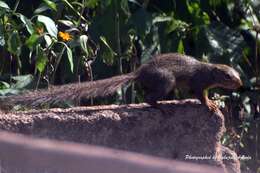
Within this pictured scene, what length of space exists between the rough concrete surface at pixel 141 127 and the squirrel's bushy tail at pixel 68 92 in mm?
281

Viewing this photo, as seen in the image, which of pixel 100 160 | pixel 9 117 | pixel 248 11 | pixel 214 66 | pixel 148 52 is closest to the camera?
pixel 100 160

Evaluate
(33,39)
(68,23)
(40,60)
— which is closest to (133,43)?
(68,23)

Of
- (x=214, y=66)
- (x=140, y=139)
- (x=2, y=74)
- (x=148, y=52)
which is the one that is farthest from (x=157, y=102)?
(x=2, y=74)

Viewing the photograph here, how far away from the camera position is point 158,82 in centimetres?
421

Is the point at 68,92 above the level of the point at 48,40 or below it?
below

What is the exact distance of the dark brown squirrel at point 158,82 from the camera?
400 centimetres

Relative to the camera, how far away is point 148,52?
528cm

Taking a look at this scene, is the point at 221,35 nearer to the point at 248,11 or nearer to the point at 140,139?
the point at 248,11

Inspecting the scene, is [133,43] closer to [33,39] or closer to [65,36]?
[65,36]

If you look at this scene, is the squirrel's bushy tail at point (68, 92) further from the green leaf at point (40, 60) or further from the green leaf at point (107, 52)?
the green leaf at point (107, 52)

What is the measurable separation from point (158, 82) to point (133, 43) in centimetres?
131

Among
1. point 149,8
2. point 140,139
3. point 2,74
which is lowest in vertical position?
point 140,139

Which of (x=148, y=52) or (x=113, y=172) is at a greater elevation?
(x=148, y=52)

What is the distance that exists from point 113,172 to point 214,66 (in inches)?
149
